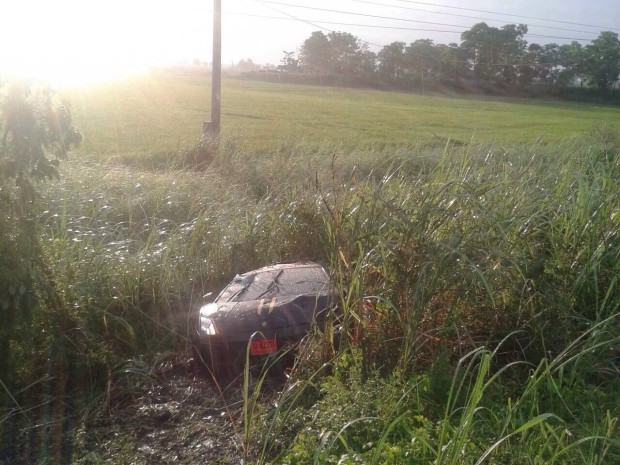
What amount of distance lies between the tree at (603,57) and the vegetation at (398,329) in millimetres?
28334

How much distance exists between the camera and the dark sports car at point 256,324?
4.29 meters

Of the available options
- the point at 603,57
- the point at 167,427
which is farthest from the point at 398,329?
the point at 603,57

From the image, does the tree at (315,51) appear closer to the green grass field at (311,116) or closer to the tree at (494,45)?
the green grass field at (311,116)

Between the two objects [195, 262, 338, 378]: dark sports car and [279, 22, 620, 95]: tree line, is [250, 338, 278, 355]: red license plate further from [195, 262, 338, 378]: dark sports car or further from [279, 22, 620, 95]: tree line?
[279, 22, 620, 95]: tree line

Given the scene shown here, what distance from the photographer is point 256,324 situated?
171 inches

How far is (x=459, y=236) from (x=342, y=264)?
2.41ft

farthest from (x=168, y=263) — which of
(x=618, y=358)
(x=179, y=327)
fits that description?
(x=618, y=358)

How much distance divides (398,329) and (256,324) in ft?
2.61

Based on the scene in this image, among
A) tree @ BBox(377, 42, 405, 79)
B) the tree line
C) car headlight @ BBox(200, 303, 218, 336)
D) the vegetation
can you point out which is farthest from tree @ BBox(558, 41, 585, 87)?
car headlight @ BBox(200, 303, 218, 336)

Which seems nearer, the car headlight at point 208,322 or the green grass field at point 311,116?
the car headlight at point 208,322

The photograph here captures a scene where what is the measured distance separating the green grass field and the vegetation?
39.9 ft

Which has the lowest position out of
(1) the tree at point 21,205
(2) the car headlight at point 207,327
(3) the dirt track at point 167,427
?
(3) the dirt track at point 167,427

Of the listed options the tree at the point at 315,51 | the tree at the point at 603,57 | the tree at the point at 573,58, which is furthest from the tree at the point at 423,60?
the tree at the point at 603,57

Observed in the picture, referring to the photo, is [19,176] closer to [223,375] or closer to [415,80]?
[223,375]
